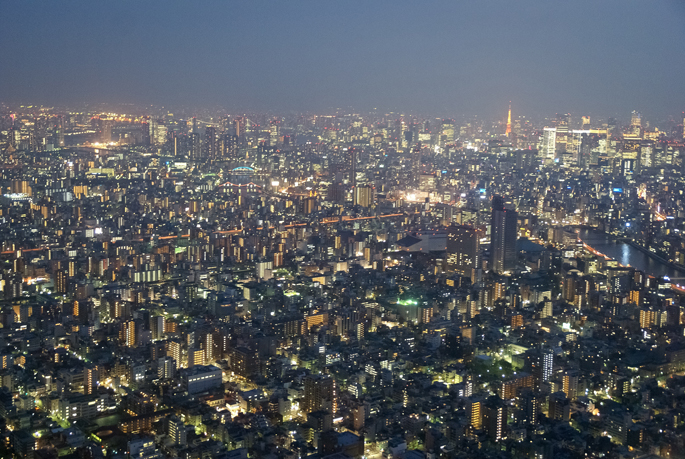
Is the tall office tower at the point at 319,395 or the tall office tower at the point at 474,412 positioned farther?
the tall office tower at the point at 319,395

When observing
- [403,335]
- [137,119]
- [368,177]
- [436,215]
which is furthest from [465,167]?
[403,335]

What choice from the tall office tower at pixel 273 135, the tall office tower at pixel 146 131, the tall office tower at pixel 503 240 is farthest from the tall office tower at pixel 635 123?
the tall office tower at pixel 273 135

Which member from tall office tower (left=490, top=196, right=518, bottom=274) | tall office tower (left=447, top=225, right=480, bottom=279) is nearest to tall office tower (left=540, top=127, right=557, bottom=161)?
tall office tower (left=490, top=196, right=518, bottom=274)

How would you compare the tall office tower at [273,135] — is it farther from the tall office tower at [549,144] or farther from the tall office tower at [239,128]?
the tall office tower at [549,144]

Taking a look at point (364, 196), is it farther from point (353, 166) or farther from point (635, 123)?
point (635, 123)

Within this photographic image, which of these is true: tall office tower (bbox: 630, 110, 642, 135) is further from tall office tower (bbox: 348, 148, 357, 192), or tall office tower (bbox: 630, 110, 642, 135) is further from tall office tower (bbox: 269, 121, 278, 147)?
tall office tower (bbox: 269, 121, 278, 147)

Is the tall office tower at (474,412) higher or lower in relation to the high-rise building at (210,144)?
lower

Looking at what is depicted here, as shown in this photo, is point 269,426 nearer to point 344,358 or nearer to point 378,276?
point 344,358
